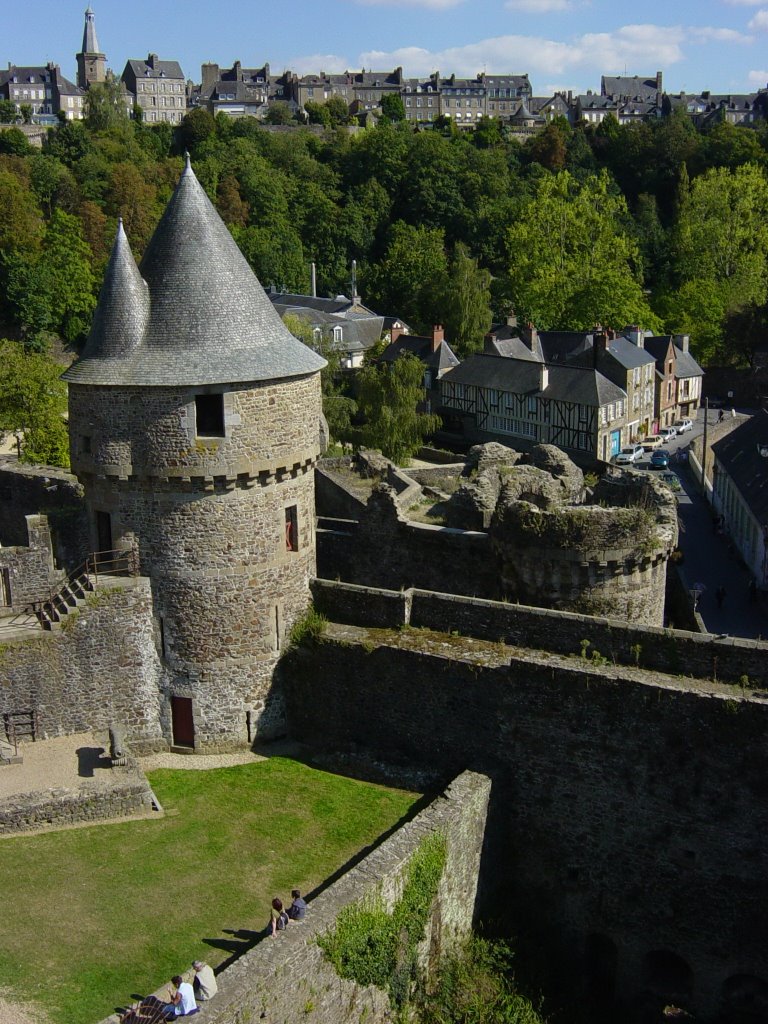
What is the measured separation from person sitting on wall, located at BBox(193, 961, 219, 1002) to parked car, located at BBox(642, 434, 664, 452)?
179 ft

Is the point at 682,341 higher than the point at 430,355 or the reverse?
higher

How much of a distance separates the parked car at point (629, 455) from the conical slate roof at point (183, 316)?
43783 mm

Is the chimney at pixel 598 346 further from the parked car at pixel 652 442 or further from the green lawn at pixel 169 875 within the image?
the green lawn at pixel 169 875

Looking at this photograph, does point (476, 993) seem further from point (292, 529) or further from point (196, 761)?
point (292, 529)

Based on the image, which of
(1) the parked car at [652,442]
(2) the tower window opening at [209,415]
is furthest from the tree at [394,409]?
(2) the tower window opening at [209,415]

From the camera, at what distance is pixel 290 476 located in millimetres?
19531

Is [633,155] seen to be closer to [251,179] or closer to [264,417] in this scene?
[251,179]

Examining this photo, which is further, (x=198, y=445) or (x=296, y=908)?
(x=198, y=445)

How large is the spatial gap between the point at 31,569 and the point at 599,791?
1300 centimetres

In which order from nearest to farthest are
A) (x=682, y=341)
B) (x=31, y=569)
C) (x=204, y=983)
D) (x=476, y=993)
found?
(x=204, y=983) → (x=476, y=993) → (x=31, y=569) → (x=682, y=341)

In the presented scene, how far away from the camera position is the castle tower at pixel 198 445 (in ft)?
59.8

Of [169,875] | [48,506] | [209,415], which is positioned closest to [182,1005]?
[169,875]

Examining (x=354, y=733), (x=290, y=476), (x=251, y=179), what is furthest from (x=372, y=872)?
(x=251, y=179)

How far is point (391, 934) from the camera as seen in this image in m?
15.4
